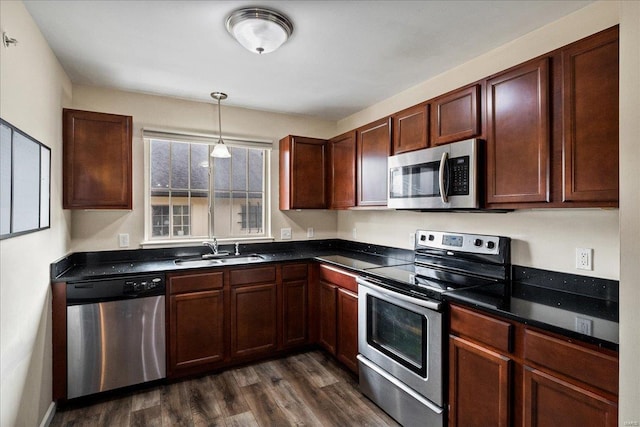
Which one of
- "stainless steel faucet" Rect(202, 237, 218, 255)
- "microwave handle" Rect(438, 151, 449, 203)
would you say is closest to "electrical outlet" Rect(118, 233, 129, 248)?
"stainless steel faucet" Rect(202, 237, 218, 255)

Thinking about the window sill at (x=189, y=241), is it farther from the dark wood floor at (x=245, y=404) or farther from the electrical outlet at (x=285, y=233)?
the dark wood floor at (x=245, y=404)

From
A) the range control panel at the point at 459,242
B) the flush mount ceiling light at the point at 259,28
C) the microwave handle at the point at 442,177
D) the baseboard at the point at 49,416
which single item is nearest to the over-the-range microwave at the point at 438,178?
the microwave handle at the point at 442,177

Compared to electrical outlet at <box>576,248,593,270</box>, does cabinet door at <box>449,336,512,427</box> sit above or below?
below

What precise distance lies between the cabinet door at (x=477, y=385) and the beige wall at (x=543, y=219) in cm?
74

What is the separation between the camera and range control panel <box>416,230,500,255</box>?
2.27m

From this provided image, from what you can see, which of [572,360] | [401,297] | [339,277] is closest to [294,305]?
[339,277]

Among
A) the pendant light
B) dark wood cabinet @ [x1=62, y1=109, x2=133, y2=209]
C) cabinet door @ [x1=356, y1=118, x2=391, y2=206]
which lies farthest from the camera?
the pendant light

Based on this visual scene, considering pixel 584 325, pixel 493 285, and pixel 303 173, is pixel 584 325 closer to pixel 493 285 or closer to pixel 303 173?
pixel 493 285

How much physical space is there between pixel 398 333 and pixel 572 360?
1.02 meters

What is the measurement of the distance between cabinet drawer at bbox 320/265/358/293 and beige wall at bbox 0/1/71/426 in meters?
2.07

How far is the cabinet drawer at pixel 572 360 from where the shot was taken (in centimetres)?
127

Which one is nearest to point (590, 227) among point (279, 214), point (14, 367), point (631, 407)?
point (631, 407)

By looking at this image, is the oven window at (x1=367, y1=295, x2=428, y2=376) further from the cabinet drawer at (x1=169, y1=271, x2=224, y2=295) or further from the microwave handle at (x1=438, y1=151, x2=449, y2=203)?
the cabinet drawer at (x1=169, y1=271, x2=224, y2=295)

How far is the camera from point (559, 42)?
192 centimetres
